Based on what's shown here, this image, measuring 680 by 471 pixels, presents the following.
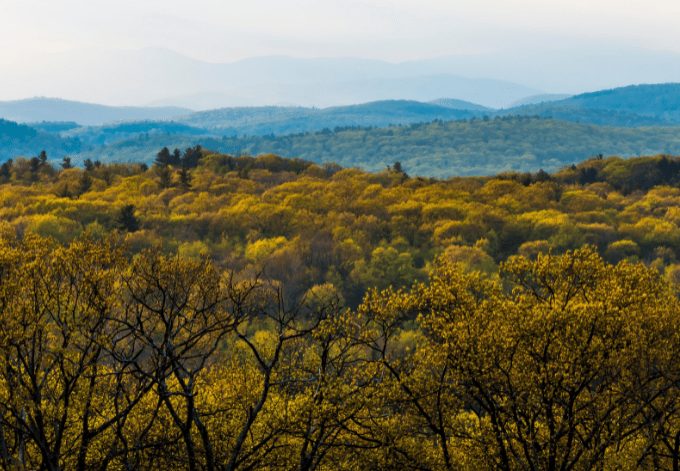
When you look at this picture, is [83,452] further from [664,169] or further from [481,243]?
[664,169]

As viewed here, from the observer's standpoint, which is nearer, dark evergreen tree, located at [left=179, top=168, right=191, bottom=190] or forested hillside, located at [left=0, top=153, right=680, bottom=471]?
forested hillside, located at [left=0, top=153, right=680, bottom=471]

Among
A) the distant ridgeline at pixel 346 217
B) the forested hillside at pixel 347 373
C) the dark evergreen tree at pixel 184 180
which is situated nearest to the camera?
the forested hillside at pixel 347 373

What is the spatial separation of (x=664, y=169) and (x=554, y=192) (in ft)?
116

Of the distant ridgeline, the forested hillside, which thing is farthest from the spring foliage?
the distant ridgeline

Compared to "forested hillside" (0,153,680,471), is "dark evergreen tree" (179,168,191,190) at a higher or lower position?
lower

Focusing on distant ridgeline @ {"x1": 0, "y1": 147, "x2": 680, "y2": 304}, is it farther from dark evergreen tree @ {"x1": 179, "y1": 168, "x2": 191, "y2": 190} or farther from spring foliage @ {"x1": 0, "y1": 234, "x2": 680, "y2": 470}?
spring foliage @ {"x1": 0, "y1": 234, "x2": 680, "y2": 470}

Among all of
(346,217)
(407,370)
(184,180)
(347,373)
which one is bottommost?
(346,217)

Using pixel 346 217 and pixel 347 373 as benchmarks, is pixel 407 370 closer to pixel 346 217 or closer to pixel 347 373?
pixel 347 373

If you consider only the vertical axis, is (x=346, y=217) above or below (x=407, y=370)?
below

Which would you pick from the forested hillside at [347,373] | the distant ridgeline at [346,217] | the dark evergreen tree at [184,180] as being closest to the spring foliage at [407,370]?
the forested hillside at [347,373]

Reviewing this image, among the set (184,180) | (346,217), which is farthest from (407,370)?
(184,180)

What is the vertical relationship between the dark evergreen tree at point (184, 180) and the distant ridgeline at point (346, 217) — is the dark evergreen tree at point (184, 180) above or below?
above

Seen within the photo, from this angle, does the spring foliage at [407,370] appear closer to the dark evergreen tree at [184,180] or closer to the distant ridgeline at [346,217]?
the distant ridgeline at [346,217]

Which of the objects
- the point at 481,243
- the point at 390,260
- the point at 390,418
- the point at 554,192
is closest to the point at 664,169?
the point at 554,192
